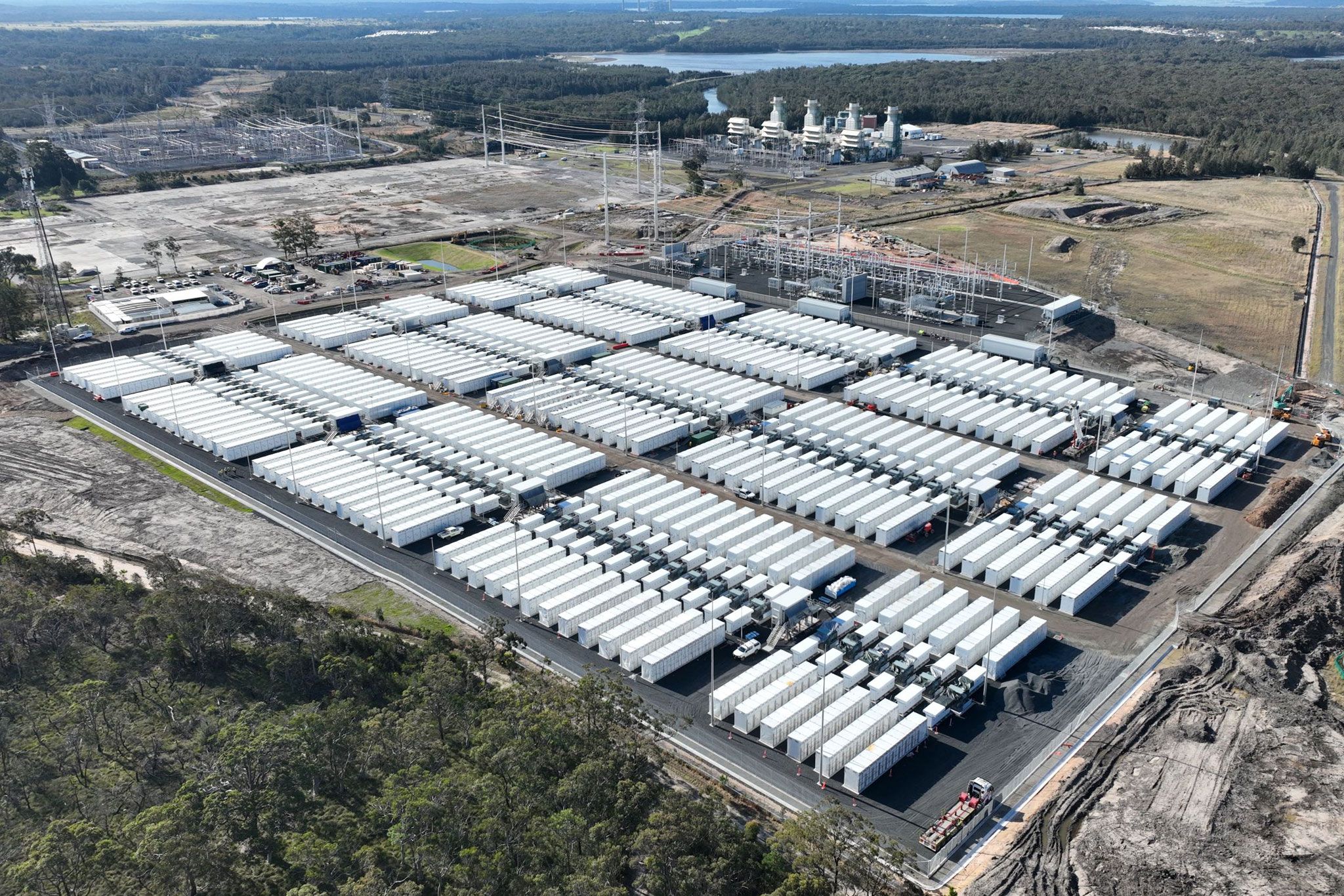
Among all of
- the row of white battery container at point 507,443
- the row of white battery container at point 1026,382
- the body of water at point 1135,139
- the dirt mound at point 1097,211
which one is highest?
the body of water at point 1135,139

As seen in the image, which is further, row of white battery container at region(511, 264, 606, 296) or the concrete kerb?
row of white battery container at region(511, 264, 606, 296)

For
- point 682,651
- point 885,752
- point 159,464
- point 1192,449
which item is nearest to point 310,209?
point 159,464

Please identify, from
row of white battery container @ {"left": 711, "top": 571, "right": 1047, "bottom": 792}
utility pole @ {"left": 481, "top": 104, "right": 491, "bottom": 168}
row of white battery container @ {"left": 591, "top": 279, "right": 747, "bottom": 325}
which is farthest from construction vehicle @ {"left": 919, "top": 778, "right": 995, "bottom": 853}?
utility pole @ {"left": 481, "top": 104, "right": 491, "bottom": 168}

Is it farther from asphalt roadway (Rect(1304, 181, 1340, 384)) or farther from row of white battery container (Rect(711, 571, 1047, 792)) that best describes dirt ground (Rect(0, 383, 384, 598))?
asphalt roadway (Rect(1304, 181, 1340, 384))

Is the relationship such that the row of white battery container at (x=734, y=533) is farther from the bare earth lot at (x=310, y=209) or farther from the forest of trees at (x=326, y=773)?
the bare earth lot at (x=310, y=209)

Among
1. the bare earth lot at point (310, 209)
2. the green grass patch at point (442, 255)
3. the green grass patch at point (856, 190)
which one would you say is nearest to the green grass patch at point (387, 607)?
the green grass patch at point (442, 255)

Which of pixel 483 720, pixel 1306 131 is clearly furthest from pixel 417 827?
pixel 1306 131
